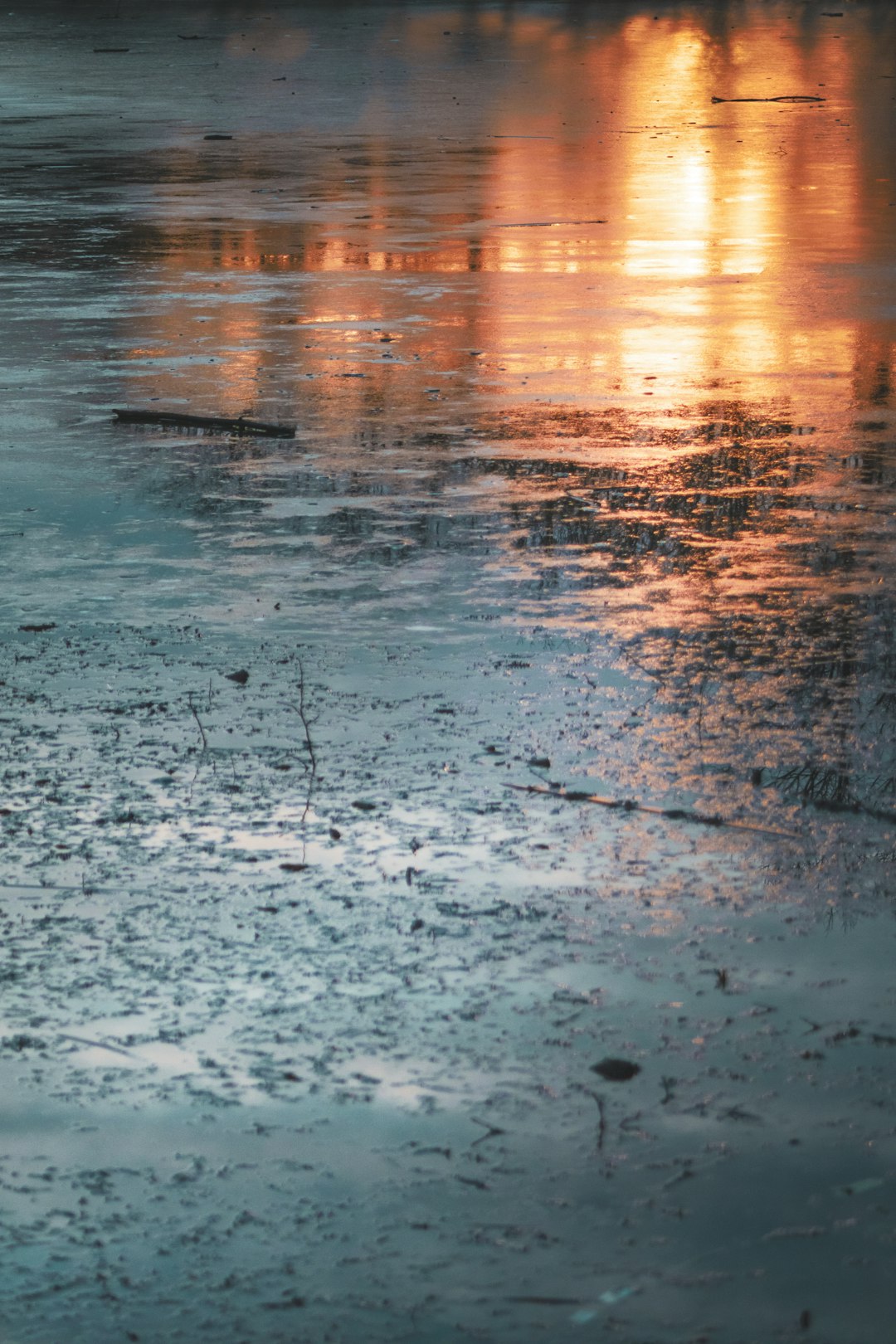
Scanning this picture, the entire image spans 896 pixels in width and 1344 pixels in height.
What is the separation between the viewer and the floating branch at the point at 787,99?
2823 centimetres

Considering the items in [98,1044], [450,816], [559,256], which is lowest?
[98,1044]

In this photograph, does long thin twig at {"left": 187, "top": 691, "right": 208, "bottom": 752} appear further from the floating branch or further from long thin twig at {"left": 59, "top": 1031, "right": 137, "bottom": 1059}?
the floating branch

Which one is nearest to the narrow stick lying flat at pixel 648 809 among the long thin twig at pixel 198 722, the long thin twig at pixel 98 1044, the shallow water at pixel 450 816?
the shallow water at pixel 450 816

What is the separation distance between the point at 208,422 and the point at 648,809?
4.89 meters

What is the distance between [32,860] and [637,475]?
420 centimetres

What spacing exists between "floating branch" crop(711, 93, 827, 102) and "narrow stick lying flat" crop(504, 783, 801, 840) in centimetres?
2514

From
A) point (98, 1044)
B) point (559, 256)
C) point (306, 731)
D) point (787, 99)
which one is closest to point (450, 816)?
point (306, 731)

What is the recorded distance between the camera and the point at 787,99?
2842cm

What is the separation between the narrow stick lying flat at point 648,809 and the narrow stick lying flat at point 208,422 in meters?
4.40

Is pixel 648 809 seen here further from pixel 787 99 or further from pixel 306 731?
pixel 787 99

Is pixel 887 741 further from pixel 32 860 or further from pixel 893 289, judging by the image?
pixel 893 289

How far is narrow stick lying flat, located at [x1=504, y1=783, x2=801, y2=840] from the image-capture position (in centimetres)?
461

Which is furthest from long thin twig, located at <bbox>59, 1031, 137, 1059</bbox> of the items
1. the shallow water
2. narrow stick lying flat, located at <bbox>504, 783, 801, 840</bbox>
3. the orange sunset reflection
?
the orange sunset reflection

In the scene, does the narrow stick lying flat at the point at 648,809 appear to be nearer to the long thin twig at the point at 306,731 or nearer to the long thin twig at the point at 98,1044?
the long thin twig at the point at 306,731
